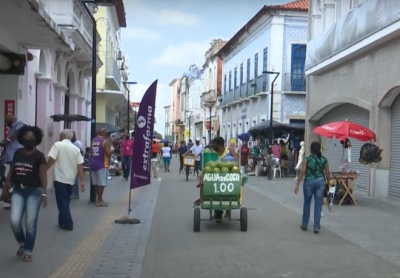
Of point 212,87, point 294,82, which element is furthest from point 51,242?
point 212,87

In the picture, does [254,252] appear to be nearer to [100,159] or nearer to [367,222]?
[367,222]

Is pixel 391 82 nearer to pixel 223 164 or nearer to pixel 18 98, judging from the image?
pixel 223 164

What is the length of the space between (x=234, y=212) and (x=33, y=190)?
606cm

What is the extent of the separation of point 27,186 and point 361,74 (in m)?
13.5

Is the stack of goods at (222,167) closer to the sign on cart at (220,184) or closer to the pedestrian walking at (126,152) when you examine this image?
the sign on cart at (220,184)

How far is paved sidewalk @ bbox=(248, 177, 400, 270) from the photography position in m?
9.11

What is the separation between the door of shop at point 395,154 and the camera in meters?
15.8

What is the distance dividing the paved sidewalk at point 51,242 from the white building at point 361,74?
807cm

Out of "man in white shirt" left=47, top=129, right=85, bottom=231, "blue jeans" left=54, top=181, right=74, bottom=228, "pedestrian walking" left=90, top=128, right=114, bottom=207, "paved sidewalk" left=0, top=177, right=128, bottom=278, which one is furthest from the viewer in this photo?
"pedestrian walking" left=90, top=128, right=114, bottom=207

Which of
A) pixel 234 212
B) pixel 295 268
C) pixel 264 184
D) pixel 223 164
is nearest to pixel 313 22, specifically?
pixel 264 184

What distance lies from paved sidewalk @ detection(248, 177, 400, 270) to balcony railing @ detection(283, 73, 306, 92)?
48.6 ft

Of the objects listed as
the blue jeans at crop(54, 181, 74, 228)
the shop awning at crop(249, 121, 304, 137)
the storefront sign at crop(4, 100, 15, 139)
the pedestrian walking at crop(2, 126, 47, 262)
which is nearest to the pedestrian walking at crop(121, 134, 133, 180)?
the storefront sign at crop(4, 100, 15, 139)

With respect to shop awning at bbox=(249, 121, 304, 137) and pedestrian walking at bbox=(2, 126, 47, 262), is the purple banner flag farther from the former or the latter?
shop awning at bbox=(249, 121, 304, 137)

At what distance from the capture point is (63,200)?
31.5ft
